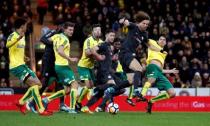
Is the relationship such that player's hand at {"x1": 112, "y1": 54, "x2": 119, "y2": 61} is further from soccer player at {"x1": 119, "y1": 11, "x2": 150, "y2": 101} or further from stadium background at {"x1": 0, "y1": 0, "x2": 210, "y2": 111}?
stadium background at {"x1": 0, "y1": 0, "x2": 210, "y2": 111}

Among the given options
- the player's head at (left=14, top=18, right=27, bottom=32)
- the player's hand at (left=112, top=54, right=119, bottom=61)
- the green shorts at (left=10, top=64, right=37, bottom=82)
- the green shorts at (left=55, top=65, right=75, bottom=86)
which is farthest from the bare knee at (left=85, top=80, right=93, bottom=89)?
the player's head at (left=14, top=18, right=27, bottom=32)

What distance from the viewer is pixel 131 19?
30688 mm

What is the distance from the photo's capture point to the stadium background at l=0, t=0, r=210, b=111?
27.5 meters

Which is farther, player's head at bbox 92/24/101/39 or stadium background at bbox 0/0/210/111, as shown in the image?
stadium background at bbox 0/0/210/111

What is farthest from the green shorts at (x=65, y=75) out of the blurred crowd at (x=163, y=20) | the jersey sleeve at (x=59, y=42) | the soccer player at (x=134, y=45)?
the blurred crowd at (x=163, y=20)

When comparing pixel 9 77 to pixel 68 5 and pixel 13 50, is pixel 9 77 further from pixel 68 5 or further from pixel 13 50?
pixel 13 50

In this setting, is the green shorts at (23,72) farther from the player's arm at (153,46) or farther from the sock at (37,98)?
the player's arm at (153,46)

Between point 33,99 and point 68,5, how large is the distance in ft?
49.0

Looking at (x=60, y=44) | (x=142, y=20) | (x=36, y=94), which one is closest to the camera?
(x=36, y=94)

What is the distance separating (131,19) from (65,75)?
47.5 ft

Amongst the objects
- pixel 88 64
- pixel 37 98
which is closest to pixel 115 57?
pixel 88 64

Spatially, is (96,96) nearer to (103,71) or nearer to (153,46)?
(103,71)

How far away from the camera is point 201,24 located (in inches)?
1209

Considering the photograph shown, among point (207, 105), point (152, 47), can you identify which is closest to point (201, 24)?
point (207, 105)
